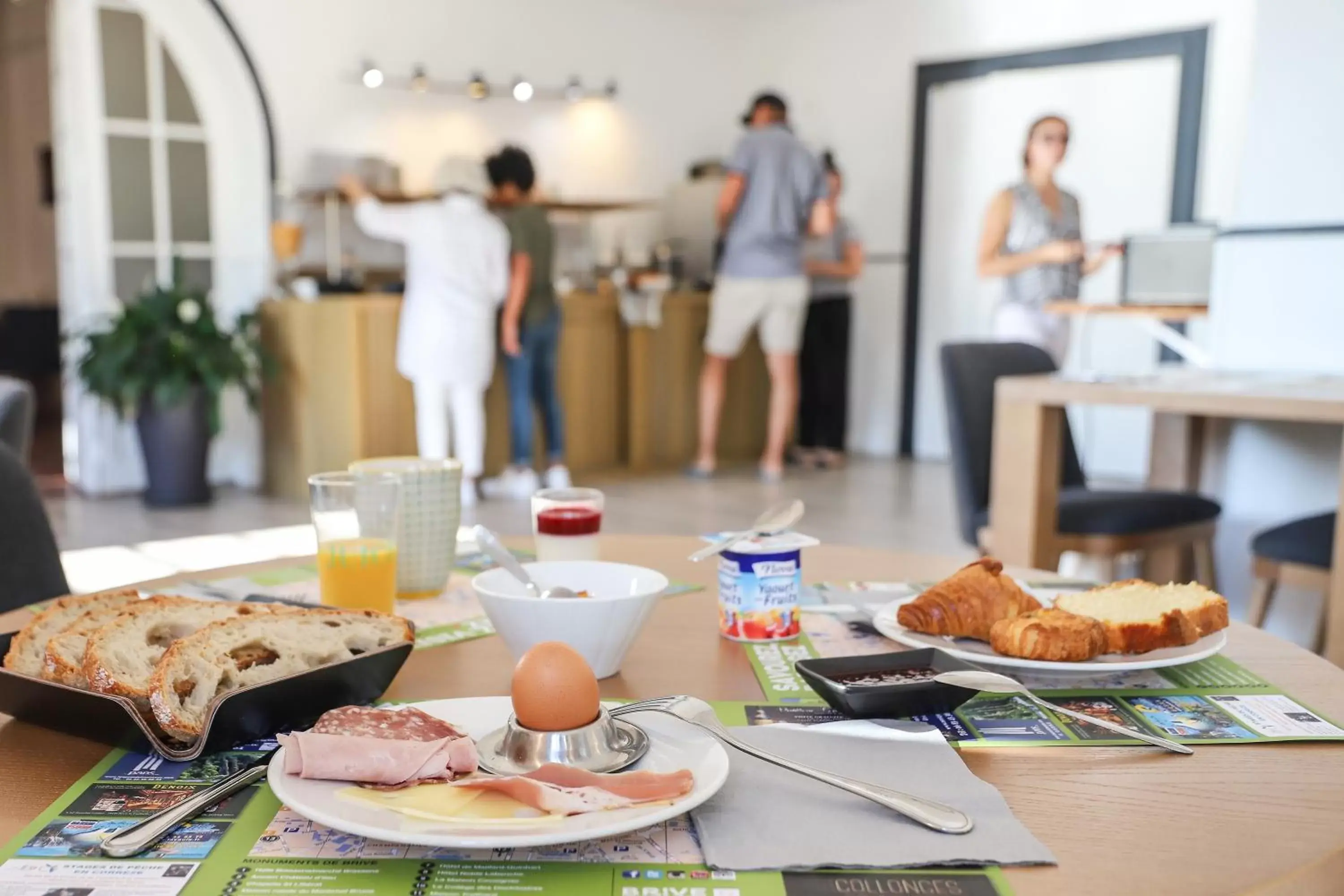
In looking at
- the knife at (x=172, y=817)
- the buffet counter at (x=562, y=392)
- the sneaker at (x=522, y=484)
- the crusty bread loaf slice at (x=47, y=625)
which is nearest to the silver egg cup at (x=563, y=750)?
the knife at (x=172, y=817)

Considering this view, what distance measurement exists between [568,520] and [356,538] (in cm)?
22

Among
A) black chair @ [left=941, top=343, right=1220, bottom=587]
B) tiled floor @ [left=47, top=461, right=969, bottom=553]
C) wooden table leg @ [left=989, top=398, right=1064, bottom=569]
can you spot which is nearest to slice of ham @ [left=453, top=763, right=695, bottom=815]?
wooden table leg @ [left=989, top=398, right=1064, bottom=569]

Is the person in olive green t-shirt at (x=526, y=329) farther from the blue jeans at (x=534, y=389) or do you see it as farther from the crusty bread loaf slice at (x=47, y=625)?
the crusty bread loaf slice at (x=47, y=625)

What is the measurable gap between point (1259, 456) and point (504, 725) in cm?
267

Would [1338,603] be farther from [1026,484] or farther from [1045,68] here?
[1045,68]

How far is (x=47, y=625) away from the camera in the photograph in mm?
940

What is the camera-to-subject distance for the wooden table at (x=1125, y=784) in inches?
25.4

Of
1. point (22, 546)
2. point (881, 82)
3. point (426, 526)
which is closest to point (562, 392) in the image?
point (881, 82)

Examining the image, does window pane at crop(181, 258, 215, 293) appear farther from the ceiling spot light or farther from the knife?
the knife

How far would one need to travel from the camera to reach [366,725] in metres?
0.75

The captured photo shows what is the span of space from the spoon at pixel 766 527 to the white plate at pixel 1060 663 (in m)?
0.14

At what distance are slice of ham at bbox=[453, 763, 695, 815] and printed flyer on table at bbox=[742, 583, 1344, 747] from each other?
21 cm

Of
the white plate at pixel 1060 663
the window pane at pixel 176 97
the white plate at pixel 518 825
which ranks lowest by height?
the white plate at pixel 1060 663

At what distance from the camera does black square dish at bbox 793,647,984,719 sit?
86 centimetres
